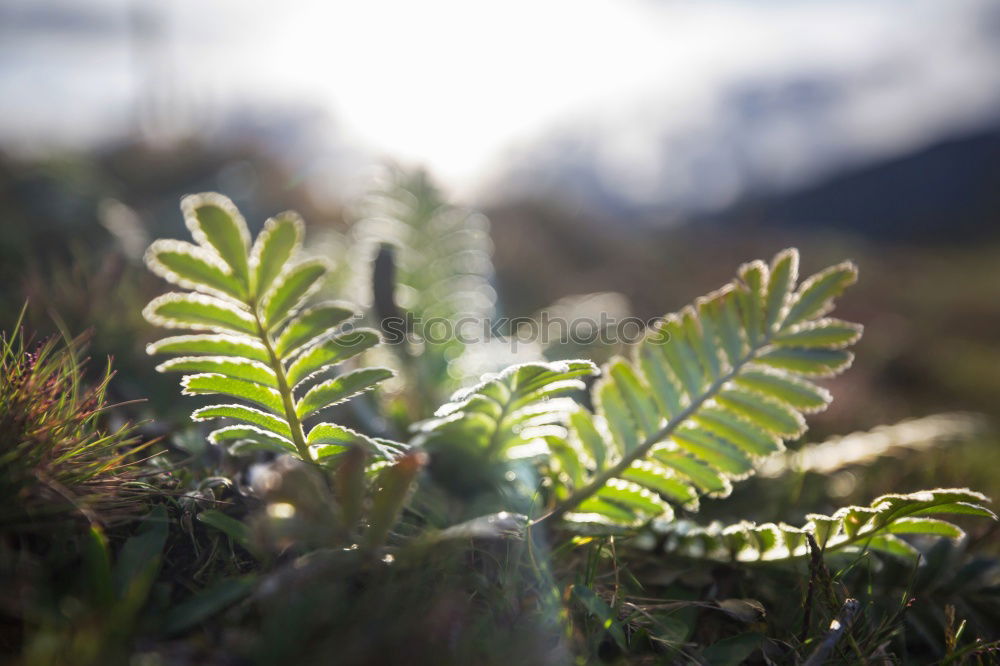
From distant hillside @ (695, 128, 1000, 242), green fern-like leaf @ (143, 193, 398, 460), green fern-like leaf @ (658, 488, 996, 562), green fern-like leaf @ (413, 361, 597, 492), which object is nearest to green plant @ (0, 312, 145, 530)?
green fern-like leaf @ (143, 193, 398, 460)

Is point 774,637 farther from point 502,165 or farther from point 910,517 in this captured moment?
point 502,165

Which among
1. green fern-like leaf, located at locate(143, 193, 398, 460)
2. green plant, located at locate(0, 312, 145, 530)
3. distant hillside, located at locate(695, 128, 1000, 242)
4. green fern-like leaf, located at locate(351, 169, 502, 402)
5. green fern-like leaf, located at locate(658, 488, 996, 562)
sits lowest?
green fern-like leaf, located at locate(658, 488, 996, 562)

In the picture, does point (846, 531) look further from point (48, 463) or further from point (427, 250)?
point (427, 250)

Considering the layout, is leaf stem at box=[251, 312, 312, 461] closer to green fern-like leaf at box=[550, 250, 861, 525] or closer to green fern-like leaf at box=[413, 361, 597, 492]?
green fern-like leaf at box=[413, 361, 597, 492]

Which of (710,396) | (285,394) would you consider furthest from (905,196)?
(285,394)

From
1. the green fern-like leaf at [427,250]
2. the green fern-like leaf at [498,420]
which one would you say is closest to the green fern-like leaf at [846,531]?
the green fern-like leaf at [498,420]

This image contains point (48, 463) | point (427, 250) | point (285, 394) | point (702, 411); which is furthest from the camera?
point (427, 250)
